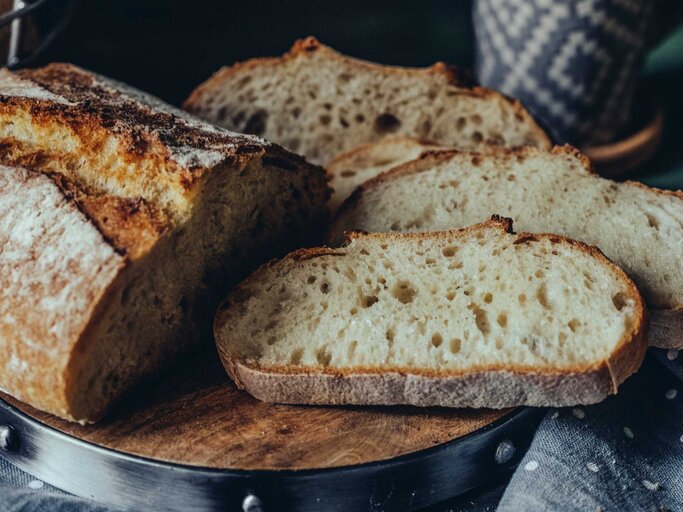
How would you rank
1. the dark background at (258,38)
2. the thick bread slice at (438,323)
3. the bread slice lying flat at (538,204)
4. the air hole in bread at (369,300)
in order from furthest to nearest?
the dark background at (258,38), the bread slice lying flat at (538,204), the air hole in bread at (369,300), the thick bread slice at (438,323)

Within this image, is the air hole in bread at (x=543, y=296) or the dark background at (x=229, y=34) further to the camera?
the dark background at (x=229, y=34)

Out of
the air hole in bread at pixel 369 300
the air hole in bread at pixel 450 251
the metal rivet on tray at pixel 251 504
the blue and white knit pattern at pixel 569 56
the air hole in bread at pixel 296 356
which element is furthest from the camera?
the blue and white knit pattern at pixel 569 56

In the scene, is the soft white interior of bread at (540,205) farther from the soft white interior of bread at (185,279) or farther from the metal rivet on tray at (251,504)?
the metal rivet on tray at (251,504)

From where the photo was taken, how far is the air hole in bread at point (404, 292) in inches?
99.3

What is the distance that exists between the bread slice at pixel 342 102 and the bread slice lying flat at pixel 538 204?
0.47m

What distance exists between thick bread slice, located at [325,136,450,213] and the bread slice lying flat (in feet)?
0.69

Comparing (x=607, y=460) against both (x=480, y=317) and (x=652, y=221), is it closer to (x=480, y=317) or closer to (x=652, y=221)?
(x=480, y=317)

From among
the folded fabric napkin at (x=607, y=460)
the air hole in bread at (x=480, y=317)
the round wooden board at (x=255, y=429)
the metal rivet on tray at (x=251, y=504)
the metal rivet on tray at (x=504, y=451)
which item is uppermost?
the air hole in bread at (x=480, y=317)

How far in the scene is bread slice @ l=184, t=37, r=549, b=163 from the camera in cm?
355

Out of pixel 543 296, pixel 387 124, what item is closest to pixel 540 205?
pixel 543 296

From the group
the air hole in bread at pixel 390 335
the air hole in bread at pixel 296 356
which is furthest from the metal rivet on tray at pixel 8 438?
the air hole in bread at pixel 390 335

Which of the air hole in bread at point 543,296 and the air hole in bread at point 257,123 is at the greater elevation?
the air hole in bread at point 257,123

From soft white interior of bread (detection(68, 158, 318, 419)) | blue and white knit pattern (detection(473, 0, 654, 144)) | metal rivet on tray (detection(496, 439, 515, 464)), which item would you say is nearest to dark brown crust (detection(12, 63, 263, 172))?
soft white interior of bread (detection(68, 158, 318, 419))

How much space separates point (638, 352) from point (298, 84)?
6.35ft
